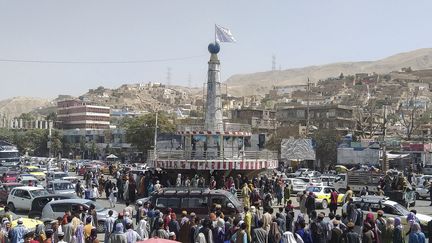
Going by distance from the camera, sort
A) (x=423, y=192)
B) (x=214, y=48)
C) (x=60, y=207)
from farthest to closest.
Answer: (x=214, y=48) → (x=423, y=192) → (x=60, y=207)

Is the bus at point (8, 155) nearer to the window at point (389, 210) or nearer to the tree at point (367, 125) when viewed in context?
the tree at point (367, 125)

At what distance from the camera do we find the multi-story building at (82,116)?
440 ft

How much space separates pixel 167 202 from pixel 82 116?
120 m

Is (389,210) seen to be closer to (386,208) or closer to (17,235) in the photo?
(386,208)

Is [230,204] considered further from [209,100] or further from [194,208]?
[209,100]

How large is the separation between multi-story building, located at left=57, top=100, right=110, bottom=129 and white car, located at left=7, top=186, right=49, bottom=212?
109172 millimetres

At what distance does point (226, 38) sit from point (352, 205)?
23.5 m

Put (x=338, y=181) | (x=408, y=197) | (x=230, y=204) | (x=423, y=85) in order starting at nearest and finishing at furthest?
(x=230, y=204) < (x=408, y=197) < (x=338, y=181) < (x=423, y=85)

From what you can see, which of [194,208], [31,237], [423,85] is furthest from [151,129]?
[423,85]

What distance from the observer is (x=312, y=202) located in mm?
22359

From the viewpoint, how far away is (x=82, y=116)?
134875 mm

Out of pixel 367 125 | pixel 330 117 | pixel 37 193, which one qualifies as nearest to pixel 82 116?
pixel 330 117

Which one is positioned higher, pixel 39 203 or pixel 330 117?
pixel 330 117

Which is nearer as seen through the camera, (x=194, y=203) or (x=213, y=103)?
(x=194, y=203)
